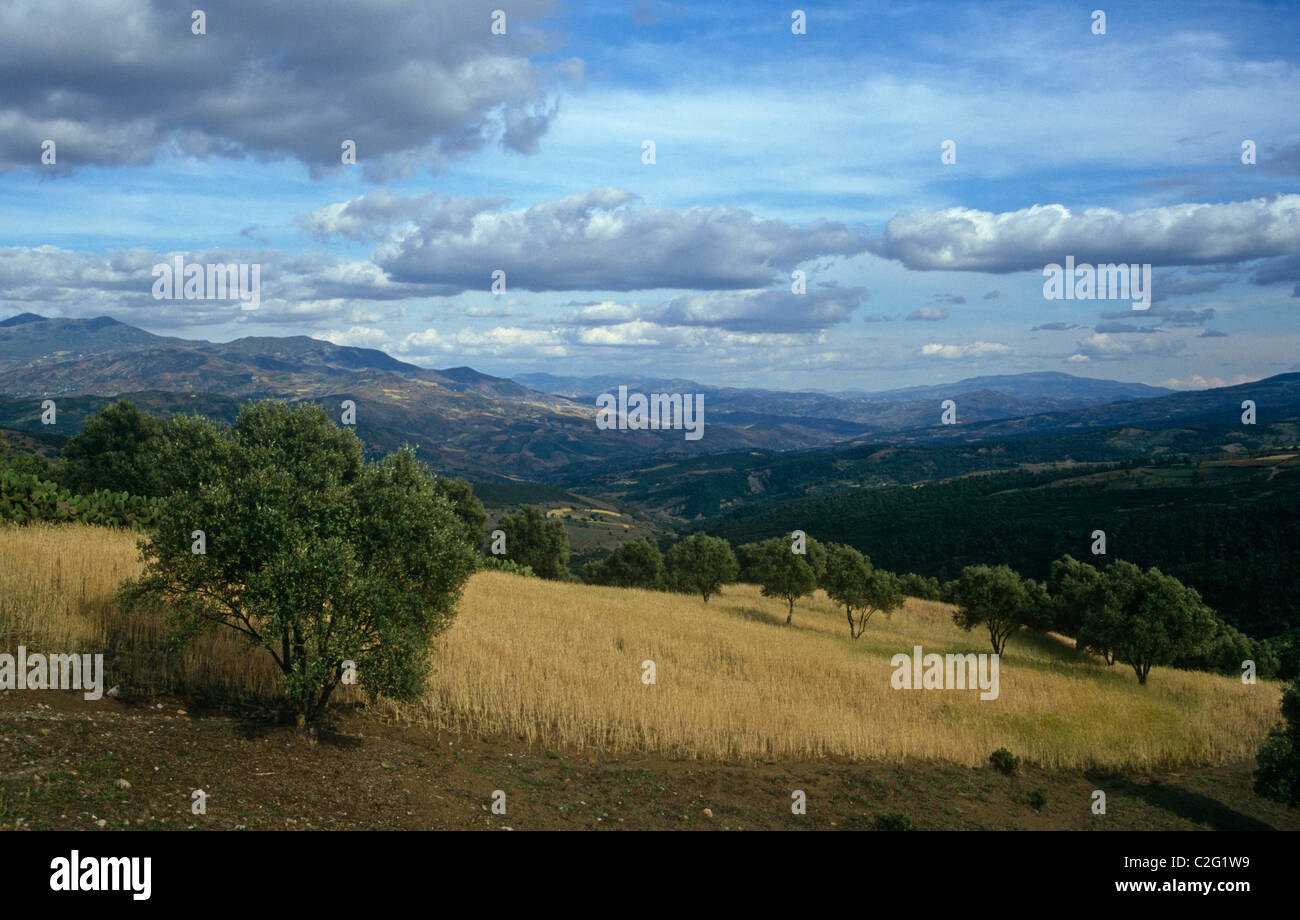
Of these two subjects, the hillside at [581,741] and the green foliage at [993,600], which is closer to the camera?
the hillside at [581,741]

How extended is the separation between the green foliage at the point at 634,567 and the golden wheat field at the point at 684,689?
90.5ft

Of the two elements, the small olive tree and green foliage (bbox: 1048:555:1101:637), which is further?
green foliage (bbox: 1048:555:1101:637)

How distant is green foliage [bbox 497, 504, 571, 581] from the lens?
2719 inches

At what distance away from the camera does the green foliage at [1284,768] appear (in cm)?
2133

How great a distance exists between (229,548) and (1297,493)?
184997 millimetres

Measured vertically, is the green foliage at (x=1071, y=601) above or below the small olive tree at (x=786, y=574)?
below

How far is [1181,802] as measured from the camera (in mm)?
22281

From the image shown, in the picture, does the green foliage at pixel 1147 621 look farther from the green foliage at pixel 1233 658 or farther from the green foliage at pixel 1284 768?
the green foliage at pixel 1284 768

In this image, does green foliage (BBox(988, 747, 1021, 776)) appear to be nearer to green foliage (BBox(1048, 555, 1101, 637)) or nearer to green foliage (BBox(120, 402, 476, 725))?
green foliage (BBox(120, 402, 476, 725))

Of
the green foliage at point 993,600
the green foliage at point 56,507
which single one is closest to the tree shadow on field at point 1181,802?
the green foliage at point 993,600

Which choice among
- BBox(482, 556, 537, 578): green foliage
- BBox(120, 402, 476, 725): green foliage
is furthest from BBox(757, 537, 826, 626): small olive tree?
BBox(120, 402, 476, 725): green foliage

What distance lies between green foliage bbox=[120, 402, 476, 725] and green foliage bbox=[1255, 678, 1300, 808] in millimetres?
24544
